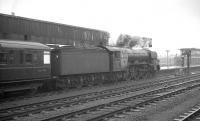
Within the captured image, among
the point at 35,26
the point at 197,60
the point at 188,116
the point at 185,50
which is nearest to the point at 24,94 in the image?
the point at 188,116

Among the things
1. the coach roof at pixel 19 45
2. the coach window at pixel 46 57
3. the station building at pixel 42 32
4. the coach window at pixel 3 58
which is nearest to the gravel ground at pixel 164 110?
the coach window at pixel 3 58

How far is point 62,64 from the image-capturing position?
17578 millimetres

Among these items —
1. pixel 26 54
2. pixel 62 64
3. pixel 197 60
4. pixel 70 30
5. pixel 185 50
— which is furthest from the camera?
pixel 197 60

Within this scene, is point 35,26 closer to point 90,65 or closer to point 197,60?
point 90,65

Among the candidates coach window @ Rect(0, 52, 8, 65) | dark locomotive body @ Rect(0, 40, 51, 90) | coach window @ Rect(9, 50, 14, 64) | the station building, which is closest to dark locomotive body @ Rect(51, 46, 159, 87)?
dark locomotive body @ Rect(0, 40, 51, 90)

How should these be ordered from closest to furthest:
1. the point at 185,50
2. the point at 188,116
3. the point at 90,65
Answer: the point at 188,116, the point at 90,65, the point at 185,50

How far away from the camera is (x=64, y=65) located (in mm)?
17688

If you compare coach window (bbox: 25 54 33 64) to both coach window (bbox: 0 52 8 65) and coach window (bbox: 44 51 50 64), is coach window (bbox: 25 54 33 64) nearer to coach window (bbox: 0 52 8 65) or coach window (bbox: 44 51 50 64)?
coach window (bbox: 44 51 50 64)

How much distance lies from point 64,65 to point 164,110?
8.57 m

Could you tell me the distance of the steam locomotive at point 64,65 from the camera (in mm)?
13812

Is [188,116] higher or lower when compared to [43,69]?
lower

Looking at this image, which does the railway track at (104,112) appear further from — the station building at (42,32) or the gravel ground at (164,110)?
the station building at (42,32)

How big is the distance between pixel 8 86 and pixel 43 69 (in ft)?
8.45

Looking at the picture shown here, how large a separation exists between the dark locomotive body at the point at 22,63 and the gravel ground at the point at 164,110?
21.4 feet
